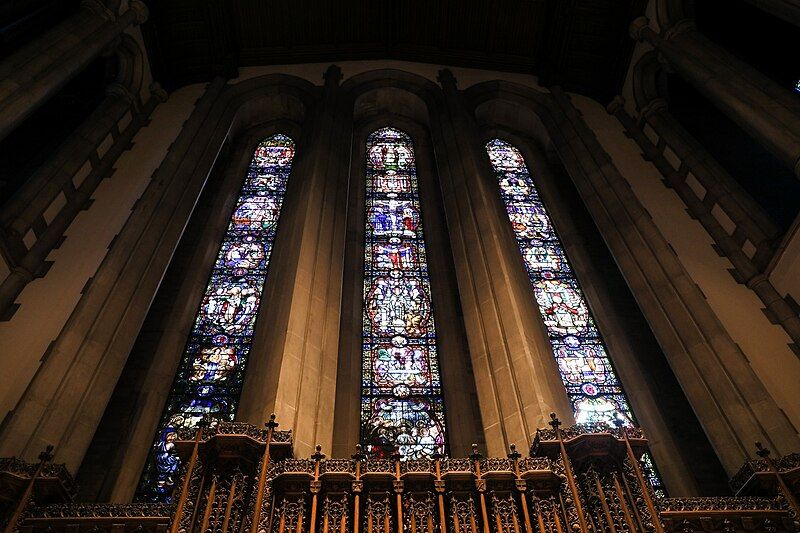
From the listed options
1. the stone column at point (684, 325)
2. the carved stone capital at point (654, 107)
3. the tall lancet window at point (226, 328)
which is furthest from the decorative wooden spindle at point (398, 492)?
the carved stone capital at point (654, 107)

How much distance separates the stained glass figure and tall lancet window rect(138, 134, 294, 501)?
422cm

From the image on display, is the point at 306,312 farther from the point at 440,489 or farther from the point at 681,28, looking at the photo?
the point at 681,28

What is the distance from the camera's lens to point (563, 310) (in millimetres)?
10016

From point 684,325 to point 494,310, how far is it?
7.98 feet

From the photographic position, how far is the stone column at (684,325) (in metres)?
7.04

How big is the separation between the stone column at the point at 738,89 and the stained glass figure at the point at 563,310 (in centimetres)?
325

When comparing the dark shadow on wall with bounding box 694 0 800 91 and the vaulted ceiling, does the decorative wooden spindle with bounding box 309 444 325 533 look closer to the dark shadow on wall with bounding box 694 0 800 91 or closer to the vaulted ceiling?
the dark shadow on wall with bounding box 694 0 800 91

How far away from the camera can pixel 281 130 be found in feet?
46.0

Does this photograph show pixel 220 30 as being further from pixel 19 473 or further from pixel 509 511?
pixel 509 511

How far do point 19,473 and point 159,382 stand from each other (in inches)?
120

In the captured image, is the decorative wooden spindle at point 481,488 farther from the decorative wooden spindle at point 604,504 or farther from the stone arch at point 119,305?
the stone arch at point 119,305

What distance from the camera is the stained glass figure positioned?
340 inches

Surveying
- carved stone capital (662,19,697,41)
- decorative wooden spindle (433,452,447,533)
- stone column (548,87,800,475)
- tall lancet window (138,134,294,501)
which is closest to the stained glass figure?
stone column (548,87,800,475)

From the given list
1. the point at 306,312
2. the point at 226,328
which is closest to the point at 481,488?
the point at 306,312
